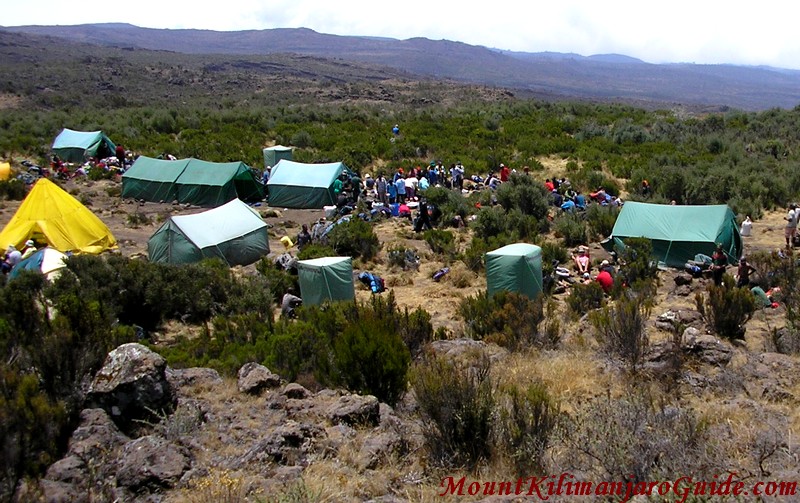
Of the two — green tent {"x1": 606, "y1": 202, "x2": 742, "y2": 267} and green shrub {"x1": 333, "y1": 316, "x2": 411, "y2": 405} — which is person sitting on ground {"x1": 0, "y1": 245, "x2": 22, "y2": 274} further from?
green tent {"x1": 606, "y1": 202, "x2": 742, "y2": 267}

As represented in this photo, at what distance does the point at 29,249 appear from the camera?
15.2 metres

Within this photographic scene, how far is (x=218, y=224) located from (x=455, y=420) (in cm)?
1263

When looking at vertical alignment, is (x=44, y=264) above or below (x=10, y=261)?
above

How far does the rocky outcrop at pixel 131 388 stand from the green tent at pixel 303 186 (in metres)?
17.1

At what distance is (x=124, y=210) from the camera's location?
72.8ft

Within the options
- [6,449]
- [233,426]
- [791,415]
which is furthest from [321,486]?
[791,415]

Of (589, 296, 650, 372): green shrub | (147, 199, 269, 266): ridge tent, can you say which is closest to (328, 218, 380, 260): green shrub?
(147, 199, 269, 266): ridge tent

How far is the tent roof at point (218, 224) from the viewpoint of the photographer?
51.9 feet

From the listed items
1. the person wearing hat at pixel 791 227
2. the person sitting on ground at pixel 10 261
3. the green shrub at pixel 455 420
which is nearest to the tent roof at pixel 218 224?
the person sitting on ground at pixel 10 261

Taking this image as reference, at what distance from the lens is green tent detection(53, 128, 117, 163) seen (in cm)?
2848

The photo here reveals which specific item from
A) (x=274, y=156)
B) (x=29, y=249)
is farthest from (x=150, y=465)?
(x=274, y=156)

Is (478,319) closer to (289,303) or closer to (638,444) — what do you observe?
(289,303)

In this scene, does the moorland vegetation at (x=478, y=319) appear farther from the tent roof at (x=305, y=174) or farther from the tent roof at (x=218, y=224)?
the tent roof at (x=305, y=174)

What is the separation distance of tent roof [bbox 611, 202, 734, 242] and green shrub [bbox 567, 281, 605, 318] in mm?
4021
